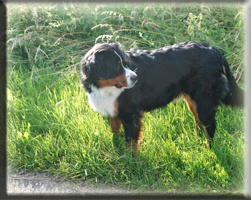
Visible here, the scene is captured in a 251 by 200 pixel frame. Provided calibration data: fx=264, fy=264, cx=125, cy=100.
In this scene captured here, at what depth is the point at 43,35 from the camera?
5133 millimetres

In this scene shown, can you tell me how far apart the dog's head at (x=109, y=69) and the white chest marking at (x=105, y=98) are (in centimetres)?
10

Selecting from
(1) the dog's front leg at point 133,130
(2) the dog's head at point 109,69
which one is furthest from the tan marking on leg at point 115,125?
(2) the dog's head at point 109,69

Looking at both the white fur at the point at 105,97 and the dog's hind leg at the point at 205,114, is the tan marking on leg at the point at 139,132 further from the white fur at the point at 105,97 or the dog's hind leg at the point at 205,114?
the dog's hind leg at the point at 205,114

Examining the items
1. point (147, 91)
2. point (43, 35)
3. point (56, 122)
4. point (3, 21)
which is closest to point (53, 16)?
point (43, 35)

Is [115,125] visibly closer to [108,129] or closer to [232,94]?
[108,129]

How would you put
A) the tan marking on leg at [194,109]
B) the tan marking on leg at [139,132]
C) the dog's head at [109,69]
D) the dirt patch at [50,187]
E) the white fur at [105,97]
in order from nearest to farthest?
the dirt patch at [50,187]
the dog's head at [109,69]
the white fur at [105,97]
the tan marking on leg at [139,132]
the tan marking on leg at [194,109]

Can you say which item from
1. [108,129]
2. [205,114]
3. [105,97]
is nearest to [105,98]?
[105,97]

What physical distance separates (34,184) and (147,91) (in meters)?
1.72

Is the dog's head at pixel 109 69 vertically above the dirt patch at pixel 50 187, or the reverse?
the dog's head at pixel 109 69

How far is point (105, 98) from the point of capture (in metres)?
3.21

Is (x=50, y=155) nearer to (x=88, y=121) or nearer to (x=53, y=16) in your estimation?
(x=88, y=121)

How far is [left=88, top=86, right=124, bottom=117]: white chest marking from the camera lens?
3.19 m

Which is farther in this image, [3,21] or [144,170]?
[3,21]

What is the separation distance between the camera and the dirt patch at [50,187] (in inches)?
112
